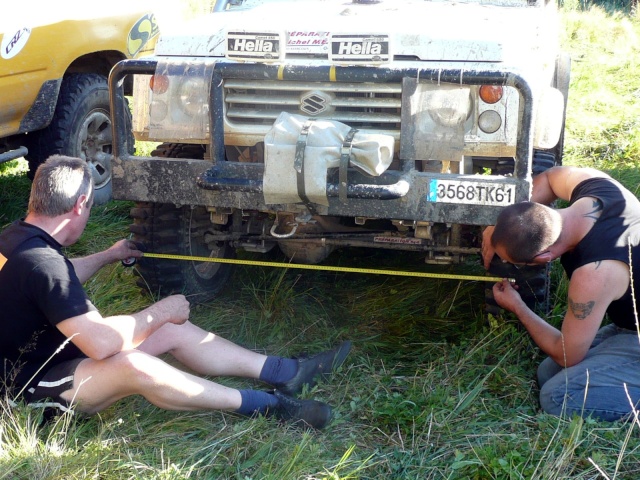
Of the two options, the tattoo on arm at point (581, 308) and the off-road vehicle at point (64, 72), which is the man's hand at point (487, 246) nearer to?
the tattoo on arm at point (581, 308)

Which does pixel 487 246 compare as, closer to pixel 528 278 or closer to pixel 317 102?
pixel 528 278

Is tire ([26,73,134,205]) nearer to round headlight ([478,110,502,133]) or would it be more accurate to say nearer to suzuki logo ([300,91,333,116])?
suzuki logo ([300,91,333,116])

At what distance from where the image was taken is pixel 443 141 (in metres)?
3.45

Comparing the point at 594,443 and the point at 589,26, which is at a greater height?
the point at 589,26

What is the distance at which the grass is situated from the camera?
117 inches

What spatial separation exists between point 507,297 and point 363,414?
0.84 meters

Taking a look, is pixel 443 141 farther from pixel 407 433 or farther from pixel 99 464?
pixel 99 464

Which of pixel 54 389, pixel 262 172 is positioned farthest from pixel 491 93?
pixel 54 389

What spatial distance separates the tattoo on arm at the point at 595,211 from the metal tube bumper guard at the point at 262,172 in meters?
0.26

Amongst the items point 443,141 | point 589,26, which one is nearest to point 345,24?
point 443,141

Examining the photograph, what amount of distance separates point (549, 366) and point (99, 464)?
201 centimetres

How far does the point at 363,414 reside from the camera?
11.5 feet

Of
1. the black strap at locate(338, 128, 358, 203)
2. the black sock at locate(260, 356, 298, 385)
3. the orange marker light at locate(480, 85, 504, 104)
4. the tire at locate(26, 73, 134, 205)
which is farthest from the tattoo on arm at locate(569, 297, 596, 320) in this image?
the tire at locate(26, 73, 134, 205)

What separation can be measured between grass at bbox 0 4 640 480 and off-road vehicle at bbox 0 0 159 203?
31.7 inches
